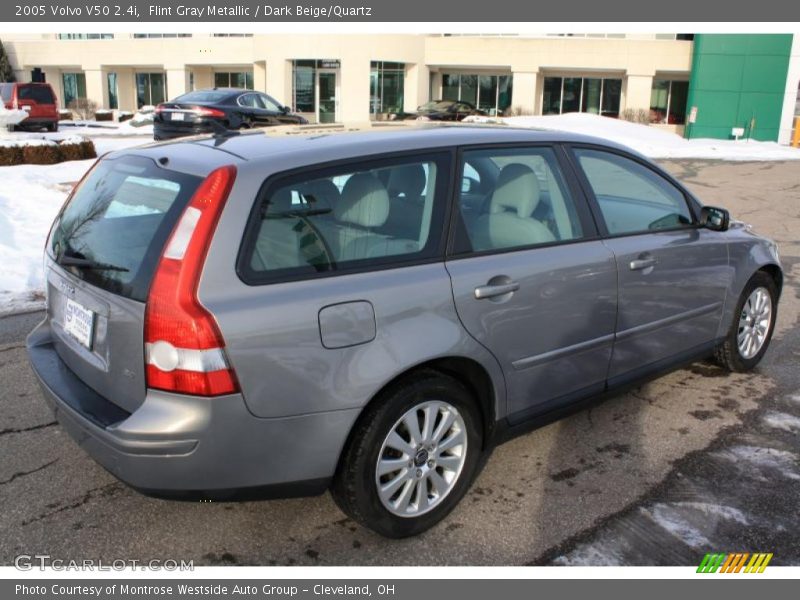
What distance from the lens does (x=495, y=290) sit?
316 cm

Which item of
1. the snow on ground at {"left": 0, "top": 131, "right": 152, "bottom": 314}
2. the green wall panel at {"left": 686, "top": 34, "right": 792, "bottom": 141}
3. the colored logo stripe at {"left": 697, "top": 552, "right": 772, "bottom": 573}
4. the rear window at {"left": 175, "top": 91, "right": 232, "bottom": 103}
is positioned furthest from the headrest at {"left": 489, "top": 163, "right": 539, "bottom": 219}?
the green wall panel at {"left": 686, "top": 34, "right": 792, "bottom": 141}

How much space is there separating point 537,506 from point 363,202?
1587 millimetres

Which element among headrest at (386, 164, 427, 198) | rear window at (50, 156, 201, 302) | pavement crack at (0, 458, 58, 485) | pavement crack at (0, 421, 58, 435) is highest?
headrest at (386, 164, 427, 198)

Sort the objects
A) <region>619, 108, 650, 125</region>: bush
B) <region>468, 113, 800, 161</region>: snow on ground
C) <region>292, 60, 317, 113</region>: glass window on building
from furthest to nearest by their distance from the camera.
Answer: <region>292, 60, 317, 113</region>: glass window on building
<region>619, 108, 650, 125</region>: bush
<region>468, 113, 800, 161</region>: snow on ground

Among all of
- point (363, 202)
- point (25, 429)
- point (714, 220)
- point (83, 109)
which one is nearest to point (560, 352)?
point (363, 202)

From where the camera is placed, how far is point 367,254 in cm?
293

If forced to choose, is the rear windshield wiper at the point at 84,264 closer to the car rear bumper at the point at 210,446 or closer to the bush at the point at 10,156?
the car rear bumper at the point at 210,446

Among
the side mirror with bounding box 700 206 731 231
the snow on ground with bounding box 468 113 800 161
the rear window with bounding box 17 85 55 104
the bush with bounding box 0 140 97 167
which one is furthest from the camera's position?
the rear window with bounding box 17 85 55 104

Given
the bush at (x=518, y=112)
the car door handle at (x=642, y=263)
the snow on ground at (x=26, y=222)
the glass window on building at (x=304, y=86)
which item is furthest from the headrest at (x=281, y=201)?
the bush at (x=518, y=112)

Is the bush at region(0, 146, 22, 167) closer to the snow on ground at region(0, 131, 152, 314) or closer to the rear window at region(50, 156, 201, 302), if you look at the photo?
the snow on ground at region(0, 131, 152, 314)

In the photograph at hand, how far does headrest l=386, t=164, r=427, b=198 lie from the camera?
3123mm

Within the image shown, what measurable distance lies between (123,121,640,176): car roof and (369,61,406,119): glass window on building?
3195cm

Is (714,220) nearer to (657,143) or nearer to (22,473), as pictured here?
(22,473)

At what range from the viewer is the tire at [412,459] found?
2869mm
